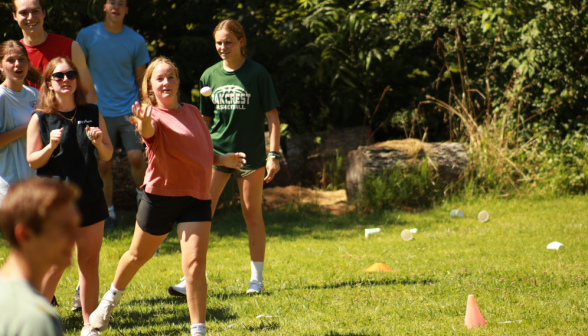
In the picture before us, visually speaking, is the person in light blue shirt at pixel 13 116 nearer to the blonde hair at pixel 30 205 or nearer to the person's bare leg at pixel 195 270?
the person's bare leg at pixel 195 270

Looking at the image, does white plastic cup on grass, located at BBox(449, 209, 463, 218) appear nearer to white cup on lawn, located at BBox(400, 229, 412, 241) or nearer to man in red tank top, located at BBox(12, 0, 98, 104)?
white cup on lawn, located at BBox(400, 229, 412, 241)

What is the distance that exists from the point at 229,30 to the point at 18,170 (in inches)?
73.0

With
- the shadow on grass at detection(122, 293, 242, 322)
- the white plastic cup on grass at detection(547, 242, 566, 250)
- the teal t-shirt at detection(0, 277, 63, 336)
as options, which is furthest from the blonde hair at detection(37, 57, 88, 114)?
the white plastic cup on grass at detection(547, 242, 566, 250)

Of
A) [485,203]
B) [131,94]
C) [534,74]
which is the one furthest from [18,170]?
[534,74]

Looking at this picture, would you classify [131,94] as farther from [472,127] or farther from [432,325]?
[472,127]

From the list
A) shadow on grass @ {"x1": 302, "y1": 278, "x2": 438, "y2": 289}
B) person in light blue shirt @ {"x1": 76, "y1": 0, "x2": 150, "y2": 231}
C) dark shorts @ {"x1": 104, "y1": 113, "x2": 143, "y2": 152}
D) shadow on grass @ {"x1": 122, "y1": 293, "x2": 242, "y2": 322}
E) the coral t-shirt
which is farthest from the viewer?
dark shorts @ {"x1": 104, "y1": 113, "x2": 143, "y2": 152}

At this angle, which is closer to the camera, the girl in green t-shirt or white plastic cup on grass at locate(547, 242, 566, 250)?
the girl in green t-shirt

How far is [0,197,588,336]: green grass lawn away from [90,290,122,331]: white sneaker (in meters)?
0.26

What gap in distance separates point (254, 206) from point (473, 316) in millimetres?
1953

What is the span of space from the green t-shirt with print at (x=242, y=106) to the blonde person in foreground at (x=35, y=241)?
2.95 metres

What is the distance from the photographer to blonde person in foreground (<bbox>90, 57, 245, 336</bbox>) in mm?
3346

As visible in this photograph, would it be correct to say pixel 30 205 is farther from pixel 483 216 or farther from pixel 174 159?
pixel 483 216

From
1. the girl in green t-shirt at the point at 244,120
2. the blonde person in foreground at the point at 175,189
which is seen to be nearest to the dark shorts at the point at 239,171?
the girl in green t-shirt at the point at 244,120

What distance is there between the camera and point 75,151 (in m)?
3.50
